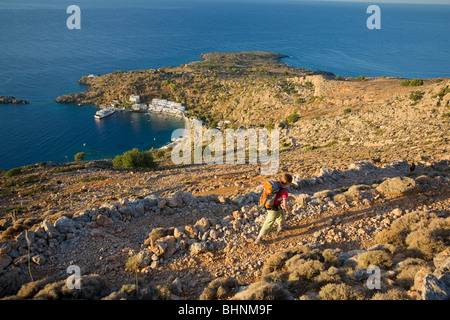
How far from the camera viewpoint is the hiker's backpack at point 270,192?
757 centimetres

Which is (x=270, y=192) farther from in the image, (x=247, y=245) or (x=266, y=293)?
(x=266, y=293)

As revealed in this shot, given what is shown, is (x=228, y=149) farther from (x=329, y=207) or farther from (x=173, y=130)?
(x=173, y=130)

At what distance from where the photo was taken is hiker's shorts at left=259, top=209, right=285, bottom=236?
25.8 feet

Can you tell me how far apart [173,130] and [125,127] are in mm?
12766

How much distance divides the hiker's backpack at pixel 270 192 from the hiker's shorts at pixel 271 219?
0.23 meters

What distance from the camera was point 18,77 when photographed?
101562 mm

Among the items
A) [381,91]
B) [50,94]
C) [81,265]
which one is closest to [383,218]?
[81,265]

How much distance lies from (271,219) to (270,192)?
90 cm

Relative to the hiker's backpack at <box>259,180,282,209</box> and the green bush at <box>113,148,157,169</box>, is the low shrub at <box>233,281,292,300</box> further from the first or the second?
the green bush at <box>113,148,157,169</box>

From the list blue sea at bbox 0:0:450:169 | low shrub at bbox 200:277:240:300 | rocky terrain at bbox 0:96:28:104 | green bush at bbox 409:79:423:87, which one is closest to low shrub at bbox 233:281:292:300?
low shrub at bbox 200:277:240:300

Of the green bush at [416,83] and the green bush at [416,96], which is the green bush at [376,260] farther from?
the green bush at [416,83]

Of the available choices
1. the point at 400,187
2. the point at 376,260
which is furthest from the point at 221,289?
the point at 400,187

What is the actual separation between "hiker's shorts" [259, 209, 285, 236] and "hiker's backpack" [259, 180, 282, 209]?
23 centimetres
